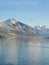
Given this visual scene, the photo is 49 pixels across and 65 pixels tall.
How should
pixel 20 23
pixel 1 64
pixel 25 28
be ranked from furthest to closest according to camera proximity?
1. pixel 20 23
2. pixel 25 28
3. pixel 1 64

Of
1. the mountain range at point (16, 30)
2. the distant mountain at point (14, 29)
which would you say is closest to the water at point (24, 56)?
the mountain range at point (16, 30)

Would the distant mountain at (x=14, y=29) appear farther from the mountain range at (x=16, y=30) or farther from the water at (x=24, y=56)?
the water at (x=24, y=56)

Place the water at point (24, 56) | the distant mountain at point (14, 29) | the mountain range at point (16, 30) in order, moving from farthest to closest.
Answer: the distant mountain at point (14, 29) → the mountain range at point (16, 30) → the water at point (24, 56)

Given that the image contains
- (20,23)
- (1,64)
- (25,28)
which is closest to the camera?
(1,64)

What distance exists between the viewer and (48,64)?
20328 mm

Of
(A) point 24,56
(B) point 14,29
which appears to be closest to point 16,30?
(B) point 14,29

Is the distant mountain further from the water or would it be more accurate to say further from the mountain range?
the water

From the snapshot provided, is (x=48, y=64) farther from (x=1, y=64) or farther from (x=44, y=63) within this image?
(x=1, y=64)

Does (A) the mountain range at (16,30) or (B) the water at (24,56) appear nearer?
(B) the water at (24,56)

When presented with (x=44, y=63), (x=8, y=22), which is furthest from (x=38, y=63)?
(x=8, y=22)

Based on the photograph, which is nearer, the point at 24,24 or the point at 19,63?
the point at 19,63

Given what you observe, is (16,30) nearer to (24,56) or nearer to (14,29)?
(14,29)

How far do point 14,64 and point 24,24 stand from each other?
14593 cm

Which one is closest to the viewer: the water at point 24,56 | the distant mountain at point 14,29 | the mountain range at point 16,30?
the water at point 24,56
